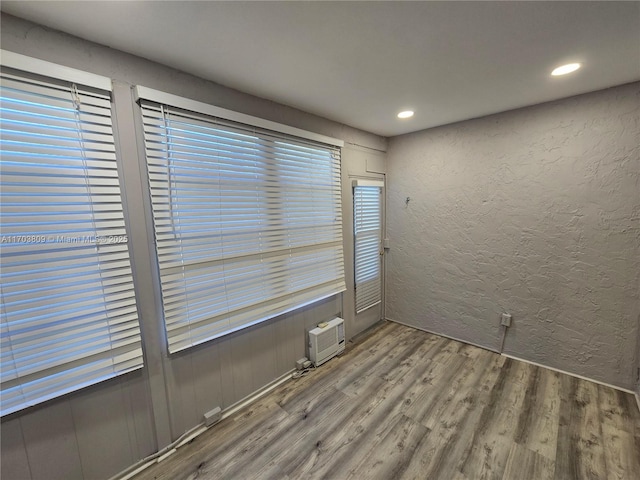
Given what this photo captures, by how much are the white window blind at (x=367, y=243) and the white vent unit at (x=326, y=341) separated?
472 millimetres

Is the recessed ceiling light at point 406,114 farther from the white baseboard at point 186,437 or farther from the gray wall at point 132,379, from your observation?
the white baseboard at point 186,437

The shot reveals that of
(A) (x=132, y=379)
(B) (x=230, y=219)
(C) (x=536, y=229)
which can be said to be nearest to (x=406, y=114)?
(C) (x=536, y=229)

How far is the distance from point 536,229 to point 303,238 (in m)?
2.14

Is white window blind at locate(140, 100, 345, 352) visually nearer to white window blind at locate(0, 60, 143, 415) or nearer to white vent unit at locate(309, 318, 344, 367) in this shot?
white window blind at locate(0, 60, 143, 415)

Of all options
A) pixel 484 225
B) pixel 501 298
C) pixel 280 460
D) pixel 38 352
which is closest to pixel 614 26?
pixel 484 225

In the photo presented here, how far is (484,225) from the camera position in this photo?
104 inches

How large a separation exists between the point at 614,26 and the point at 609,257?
1.70 metres

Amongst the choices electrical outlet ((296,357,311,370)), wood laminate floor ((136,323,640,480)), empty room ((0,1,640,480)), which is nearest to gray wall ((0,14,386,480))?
empty room ((0,1,640,480))

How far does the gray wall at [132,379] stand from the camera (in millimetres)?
1218

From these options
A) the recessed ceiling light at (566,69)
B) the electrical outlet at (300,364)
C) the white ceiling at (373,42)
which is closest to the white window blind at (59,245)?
the white ceiling at (373,42)

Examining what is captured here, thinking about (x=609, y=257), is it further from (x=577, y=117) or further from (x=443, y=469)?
(x=443, y=469)

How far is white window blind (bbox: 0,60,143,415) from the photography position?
113 centimetres

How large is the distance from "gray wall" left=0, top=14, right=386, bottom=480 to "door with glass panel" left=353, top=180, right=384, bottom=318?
4.51 feet

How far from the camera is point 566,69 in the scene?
1.66 m
